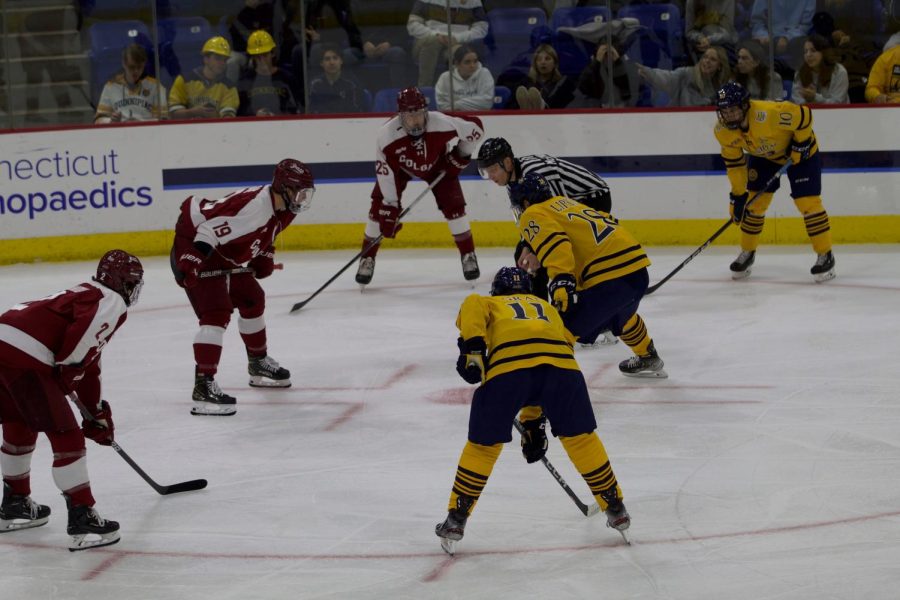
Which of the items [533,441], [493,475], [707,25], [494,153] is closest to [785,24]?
[707,25]

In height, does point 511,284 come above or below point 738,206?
above

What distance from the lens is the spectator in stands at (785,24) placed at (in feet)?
27.9

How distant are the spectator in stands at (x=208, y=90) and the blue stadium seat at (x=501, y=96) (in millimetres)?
1740

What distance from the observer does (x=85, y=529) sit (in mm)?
3818

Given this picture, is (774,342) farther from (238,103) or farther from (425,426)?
(238,103)

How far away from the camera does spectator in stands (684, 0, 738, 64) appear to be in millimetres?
8562

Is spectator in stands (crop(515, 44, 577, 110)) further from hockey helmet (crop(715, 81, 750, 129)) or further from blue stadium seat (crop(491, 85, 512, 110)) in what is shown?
hockey helmet (crop(715, 81, 750, 129))

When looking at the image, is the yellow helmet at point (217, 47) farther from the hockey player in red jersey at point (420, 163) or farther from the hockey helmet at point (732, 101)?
the hockey helmet at point (732, 101)

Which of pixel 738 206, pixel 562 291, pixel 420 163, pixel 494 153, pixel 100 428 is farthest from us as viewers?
pixel 420 163

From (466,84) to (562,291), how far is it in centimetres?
453

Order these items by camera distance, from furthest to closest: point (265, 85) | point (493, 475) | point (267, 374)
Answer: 1. point (265, 85)
2. point (267, 374)
3. point (493, 475)

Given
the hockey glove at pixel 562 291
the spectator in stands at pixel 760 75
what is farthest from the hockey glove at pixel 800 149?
the hockey glove at pixel 562 291

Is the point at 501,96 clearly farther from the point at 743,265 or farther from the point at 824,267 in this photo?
the point at 824,267

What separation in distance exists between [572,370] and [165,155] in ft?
19.2
